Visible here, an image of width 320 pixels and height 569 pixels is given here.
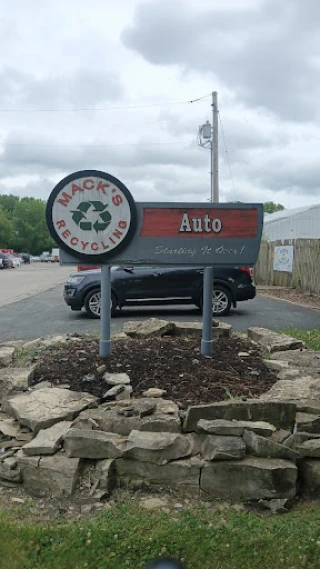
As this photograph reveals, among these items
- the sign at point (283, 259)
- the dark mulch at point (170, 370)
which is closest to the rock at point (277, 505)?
the dark mulch at point (170, 370)

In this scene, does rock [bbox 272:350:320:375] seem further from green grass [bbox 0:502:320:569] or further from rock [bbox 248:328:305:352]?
green grass [bbox 0:502:320:569]

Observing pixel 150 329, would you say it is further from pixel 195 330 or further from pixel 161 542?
pixel 161 542

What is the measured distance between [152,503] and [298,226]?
32.9 meters

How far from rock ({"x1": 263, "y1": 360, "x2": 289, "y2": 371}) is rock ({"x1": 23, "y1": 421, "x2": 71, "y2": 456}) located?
2.33 meters

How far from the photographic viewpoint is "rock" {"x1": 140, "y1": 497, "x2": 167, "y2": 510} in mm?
A: 3230

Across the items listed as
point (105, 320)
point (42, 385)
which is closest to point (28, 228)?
point (105, 320)

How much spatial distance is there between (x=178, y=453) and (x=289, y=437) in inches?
31.5

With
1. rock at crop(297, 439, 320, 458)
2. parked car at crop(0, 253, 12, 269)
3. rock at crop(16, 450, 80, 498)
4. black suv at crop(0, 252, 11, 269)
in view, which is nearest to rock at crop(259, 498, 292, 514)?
rock at crop(297, 439, 320, 458)

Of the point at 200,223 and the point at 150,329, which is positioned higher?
the point at 200,223

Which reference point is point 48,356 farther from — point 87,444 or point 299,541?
point 299,541

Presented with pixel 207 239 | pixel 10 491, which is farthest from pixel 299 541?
pixel 207 239

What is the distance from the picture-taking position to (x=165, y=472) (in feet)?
11.3

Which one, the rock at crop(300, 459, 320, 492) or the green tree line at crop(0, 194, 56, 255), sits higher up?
the green tree line at crop(0, 194, 56, 255)

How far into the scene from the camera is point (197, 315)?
12281mm
